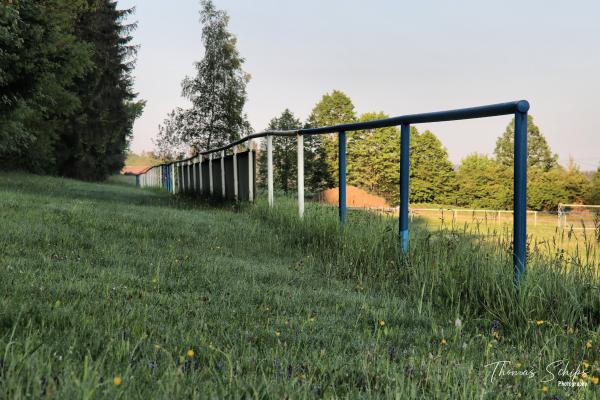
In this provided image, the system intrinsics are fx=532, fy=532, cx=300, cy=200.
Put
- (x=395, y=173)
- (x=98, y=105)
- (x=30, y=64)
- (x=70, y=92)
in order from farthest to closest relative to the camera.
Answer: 1. (x=98, y=105)
2. (x=70, y=92)
3. (x=30, y=64)
4. (x=395, y=173)

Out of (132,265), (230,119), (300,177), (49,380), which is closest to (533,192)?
(230,119)

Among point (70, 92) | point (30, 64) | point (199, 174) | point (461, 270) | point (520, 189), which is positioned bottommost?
point (461, 270)

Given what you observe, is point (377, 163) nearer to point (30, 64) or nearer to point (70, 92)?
point (30, 64)

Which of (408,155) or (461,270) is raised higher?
(408,155)

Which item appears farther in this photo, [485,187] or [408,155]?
[485,187]

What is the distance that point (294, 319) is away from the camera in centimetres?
292

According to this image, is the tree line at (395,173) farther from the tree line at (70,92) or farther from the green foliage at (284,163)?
the tree line at (70,92)

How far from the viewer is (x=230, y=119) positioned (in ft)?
158

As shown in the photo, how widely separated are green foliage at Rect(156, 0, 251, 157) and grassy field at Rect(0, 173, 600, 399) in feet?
142

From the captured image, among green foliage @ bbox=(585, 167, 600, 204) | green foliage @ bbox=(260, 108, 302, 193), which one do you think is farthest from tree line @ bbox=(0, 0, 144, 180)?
green foliage @ bbox=(585, 167, 600, 204)

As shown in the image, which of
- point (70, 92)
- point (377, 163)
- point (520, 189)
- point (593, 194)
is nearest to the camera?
point (520, 189)

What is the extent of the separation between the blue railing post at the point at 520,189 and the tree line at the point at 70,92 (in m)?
14.7

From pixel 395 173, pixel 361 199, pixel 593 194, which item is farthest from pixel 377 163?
pixel 593 194

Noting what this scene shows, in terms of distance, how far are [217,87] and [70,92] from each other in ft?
63.9
